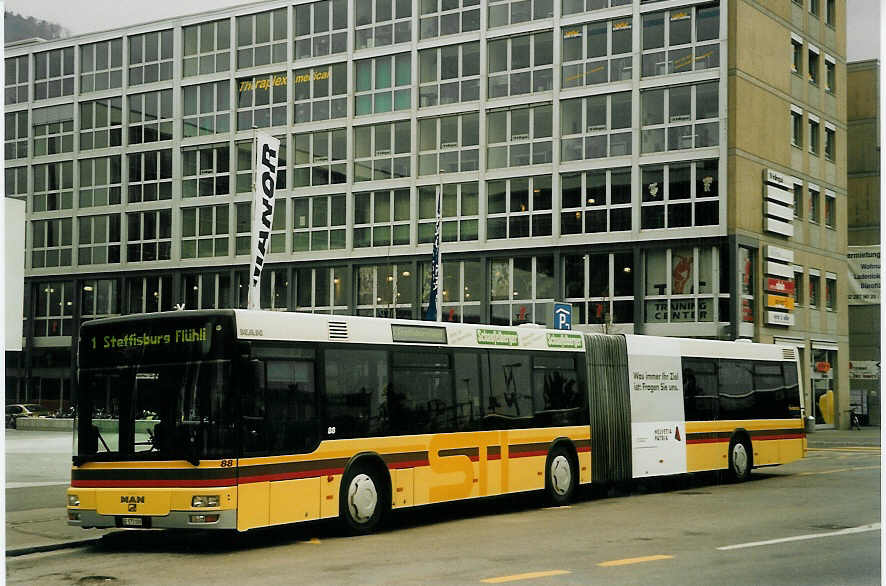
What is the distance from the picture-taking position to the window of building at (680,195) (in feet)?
136

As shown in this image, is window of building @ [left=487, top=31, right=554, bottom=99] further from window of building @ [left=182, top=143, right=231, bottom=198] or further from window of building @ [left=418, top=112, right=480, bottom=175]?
window of building @ [left=182, top=143, right=231, bottom=198]

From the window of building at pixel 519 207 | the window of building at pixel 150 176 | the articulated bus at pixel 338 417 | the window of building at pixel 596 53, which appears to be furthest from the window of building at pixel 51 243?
the articulated bus at pixel 338 417

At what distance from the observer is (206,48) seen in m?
45.2

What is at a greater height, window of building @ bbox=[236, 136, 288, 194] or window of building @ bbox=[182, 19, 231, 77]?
window of building @ bbox=[182, 19, 231, 77]

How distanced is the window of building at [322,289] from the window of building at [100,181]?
24.9 ft

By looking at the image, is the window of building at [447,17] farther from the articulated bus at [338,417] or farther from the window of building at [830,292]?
the articulated bus at [338,417]

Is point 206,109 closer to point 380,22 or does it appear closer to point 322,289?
point 380,22

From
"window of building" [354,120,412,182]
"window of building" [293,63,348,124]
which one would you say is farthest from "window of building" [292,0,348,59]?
"window of building" [354,120,412,182]

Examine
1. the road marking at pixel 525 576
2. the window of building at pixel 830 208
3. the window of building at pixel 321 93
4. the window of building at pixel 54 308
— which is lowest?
the road marking at pixel 525 576

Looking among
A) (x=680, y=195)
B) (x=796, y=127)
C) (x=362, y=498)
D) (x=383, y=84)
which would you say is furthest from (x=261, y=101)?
(x=362, y=498)

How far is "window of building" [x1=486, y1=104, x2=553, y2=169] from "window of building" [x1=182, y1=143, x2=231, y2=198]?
958 centimetres

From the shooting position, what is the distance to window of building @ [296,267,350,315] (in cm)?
4766

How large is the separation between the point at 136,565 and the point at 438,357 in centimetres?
536

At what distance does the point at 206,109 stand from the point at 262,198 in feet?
84.9
